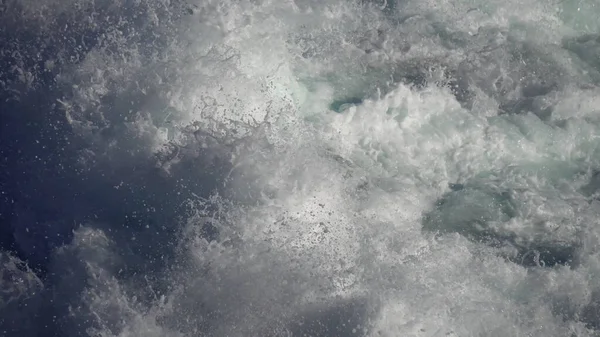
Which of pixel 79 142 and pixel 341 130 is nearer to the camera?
pixel 79 142

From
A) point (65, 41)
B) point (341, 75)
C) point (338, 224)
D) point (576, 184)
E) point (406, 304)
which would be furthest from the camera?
point (341, 75)

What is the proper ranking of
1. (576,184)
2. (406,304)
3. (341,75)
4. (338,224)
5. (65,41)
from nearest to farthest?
(406,304) < (338,224) < (576,184) < (65,41) < (341,75)

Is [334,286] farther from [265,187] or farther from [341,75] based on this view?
[341,75]

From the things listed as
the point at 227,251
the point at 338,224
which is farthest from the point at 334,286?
the point at 227,251

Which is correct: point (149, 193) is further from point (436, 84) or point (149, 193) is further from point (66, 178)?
point (436, 84)

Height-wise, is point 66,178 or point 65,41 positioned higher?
point 65,41

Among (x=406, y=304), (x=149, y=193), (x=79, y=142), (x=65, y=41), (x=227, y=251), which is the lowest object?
(x=406, y=304)
